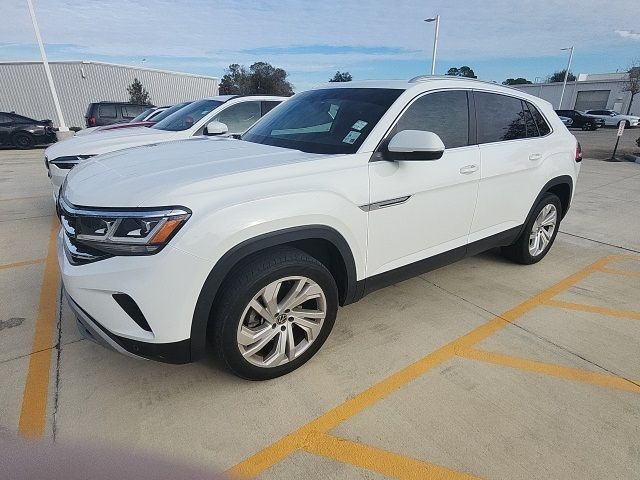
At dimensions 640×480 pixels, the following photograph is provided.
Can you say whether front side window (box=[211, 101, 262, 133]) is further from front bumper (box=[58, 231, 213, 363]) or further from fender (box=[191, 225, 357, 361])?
front bumper (box=[58, 231, 213, 363])

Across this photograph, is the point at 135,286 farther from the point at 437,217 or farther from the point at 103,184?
the point at 437,217

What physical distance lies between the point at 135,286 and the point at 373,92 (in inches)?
85.6

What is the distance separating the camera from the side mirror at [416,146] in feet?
7.93

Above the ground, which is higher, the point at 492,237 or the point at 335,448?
the point at 492,237

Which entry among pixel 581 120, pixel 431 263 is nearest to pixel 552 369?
pixel 431 263

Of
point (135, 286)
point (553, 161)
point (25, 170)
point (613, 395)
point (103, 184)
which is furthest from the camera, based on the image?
point (25, 170)

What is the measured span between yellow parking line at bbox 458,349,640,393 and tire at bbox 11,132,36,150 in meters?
19.0

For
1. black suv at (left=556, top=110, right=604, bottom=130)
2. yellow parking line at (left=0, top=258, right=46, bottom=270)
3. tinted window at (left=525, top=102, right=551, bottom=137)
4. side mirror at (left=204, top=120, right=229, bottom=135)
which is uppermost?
tinted window at (left=525, top=102, right=551, bottom=137)

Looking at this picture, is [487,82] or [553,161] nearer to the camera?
[487,82]

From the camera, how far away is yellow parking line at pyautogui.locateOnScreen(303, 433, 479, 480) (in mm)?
1893

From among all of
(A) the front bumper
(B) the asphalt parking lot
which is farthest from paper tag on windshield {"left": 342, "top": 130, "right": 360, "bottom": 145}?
(B) the asphalt parking lot

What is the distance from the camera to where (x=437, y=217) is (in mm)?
2990

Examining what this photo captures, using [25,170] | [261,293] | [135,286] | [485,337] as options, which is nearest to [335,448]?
[261,293]

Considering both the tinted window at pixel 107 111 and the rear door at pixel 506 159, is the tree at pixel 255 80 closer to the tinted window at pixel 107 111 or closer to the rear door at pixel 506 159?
the tinted window at pixel 107 111
